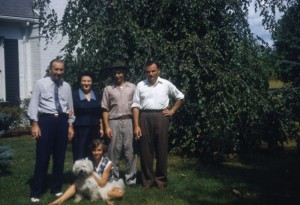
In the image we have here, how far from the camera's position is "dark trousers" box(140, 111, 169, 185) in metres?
6.44

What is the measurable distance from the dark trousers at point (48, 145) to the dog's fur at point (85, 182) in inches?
16.3

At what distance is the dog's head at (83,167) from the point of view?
18.8ft

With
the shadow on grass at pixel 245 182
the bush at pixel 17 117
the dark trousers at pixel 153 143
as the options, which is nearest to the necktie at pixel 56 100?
the dark trousers at pixel 153 143

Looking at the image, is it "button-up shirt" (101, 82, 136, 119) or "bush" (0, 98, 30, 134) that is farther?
"bush" (0, 98, 30, 134)

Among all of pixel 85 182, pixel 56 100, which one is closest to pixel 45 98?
pixel 56 100

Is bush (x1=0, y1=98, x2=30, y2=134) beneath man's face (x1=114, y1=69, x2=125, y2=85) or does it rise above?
beneath

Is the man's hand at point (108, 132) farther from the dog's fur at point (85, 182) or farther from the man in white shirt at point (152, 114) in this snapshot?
the dog's fur at point (85, 182)

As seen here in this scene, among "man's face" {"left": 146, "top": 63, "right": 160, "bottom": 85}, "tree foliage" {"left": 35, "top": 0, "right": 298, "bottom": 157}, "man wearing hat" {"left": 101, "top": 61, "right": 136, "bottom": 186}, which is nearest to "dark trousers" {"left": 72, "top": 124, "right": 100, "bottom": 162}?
"man wearing hat" {"left": 101, "top": 61, "right": 136, "bottom": 186}

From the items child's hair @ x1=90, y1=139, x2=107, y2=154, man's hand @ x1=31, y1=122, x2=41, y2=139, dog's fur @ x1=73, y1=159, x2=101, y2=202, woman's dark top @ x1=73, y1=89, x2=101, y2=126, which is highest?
woman's dark top @ x1=73, y1=89, x2=101, y2=126

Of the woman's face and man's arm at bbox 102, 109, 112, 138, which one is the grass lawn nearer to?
man's arm at bbox 102, 109, 112, 138

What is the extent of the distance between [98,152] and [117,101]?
0.85 metres

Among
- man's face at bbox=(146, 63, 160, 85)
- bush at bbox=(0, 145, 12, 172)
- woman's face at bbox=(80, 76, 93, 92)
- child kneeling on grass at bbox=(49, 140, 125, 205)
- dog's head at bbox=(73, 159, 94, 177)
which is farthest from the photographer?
bush at bbox=(0, 145, 12, 172)

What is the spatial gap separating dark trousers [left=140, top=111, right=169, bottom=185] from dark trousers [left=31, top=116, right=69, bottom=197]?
118 cm

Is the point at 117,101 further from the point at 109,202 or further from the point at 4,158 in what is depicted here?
the point at 4,158
